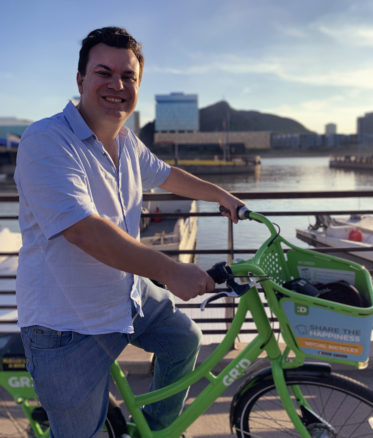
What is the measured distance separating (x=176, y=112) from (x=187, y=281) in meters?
112

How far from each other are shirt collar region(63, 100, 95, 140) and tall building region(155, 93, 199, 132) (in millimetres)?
105161

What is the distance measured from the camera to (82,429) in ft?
4.98

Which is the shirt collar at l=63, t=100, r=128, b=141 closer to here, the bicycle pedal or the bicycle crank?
the bicycle pedal

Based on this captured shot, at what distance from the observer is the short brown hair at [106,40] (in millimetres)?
1479

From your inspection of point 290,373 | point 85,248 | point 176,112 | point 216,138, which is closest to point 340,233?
point 290,373

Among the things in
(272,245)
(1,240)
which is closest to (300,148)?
(1,240)

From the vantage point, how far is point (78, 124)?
144cm

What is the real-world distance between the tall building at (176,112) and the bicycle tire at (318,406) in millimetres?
104984

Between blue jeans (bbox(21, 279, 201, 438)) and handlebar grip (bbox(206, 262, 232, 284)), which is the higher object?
handlebar grip (bbox(206, 262, 232, 284))

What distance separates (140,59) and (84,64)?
22cm

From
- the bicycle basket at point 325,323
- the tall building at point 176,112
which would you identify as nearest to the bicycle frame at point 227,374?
the bicycle basket at point 325,323

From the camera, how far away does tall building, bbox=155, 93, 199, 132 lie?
10725cm

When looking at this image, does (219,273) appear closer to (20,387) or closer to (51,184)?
(51,184)

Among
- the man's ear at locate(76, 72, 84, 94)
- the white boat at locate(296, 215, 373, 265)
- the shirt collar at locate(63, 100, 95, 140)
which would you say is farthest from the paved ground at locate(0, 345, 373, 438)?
the white boat at locate(296, 215, 373, 265)
